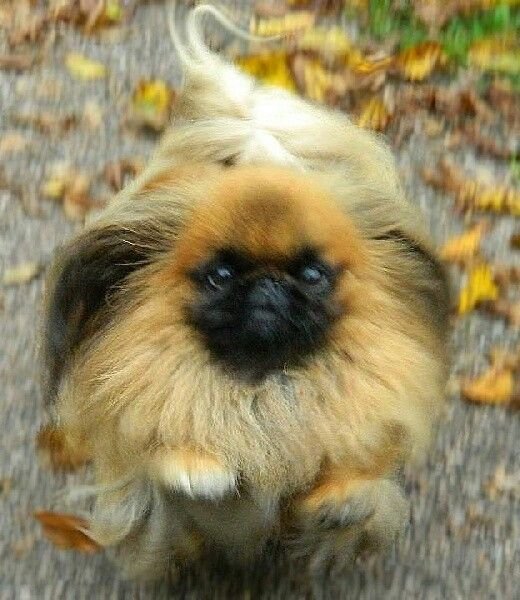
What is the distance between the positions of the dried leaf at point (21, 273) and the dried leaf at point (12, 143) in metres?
0.31

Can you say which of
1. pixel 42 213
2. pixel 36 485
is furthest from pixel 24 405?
pixel 42 213

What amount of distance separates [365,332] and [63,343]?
1.19ft

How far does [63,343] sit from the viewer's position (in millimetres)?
1090

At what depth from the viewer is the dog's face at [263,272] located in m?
0.96

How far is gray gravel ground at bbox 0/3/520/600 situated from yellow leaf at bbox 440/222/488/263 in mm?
28

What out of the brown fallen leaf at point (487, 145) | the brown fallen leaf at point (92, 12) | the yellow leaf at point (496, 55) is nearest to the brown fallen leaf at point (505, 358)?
the brown fallen leaf at point (487, 145)

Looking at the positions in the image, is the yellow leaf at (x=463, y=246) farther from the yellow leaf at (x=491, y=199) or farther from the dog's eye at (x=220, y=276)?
the dog's eye at (x=220, y=276)

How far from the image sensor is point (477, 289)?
1.71 meters

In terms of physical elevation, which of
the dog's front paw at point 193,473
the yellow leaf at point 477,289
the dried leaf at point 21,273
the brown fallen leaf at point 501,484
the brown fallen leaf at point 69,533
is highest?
the dog's front paw at point 193,473

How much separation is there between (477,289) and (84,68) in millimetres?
1032

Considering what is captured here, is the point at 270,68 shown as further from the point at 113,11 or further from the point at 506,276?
the point at 506,276

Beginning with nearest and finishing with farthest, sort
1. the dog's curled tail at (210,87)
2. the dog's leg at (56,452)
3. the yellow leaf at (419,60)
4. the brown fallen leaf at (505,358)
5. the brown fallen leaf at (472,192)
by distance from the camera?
the dog's curled tail at (210,87), the dog's leg at (56,452), the brown fallen leaf at (505,358), the brown fallen leaf at (472,192), the yellow leaf at (419,60)

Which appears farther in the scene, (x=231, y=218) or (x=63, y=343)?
(x=63, y=343)

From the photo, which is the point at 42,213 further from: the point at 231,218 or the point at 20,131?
the point at 231,218
